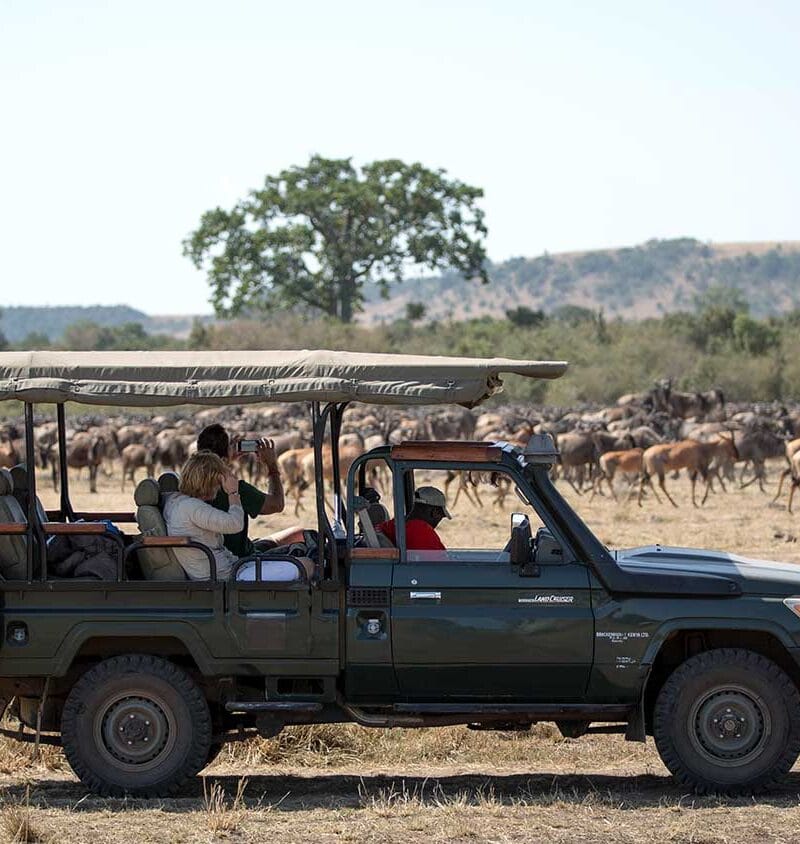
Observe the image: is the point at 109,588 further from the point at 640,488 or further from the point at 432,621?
the point at 640,488

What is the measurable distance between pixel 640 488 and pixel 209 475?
2246 cm

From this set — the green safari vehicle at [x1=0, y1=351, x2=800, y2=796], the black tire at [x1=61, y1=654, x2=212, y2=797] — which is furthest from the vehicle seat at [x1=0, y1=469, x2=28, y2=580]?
the black tire at [x1=61, y1=654, x2=212, y2=797]

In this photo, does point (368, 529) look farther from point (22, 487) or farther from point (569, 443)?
point (569, 443)

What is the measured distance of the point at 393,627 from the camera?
8375mm

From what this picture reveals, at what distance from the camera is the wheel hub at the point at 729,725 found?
8430 mm

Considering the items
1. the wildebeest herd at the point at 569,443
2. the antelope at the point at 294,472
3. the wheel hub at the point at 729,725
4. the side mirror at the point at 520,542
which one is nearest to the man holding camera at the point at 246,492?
the side mirror at the point at 520,542

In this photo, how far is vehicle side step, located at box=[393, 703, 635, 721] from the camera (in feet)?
27.7

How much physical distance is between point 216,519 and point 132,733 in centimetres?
120

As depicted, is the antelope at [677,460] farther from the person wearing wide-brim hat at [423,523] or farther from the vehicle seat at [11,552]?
Answer: the vehicle seat at [11,552]

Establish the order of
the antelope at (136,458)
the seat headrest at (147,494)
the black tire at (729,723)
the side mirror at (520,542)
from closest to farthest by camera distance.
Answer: the side mirror at (520,542) < the black tire at (729,723) < the seat headrest at (147,494) < the antelope at (136,458)

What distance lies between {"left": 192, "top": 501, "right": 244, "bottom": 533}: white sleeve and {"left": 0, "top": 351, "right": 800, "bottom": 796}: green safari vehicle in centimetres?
22

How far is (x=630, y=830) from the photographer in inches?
305

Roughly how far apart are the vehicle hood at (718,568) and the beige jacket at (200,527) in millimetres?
2080

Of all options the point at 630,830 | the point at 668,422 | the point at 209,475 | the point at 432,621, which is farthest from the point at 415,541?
the point at 668,422
